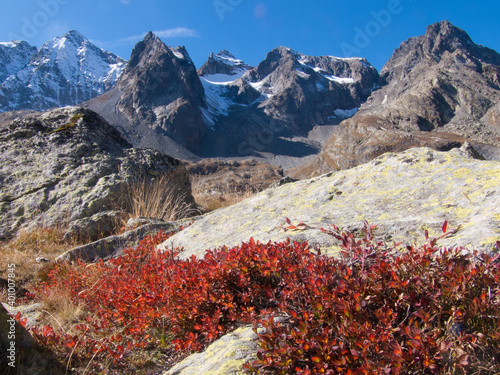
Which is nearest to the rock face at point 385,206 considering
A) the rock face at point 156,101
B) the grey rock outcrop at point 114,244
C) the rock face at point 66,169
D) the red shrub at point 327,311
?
the red shrub at point 327,311

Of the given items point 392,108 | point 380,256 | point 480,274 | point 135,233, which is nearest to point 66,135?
point 135,233

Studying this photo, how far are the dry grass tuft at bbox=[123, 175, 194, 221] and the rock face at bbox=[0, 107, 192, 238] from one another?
0.83ft

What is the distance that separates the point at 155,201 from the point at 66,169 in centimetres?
254

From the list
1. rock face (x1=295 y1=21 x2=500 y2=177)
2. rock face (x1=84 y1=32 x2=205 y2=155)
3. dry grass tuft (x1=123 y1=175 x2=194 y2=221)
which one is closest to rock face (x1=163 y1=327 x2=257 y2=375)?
dry grass tuft (x1=123 y1=175 x2=194 y2=221)

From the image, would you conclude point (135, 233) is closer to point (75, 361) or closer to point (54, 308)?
point (54, 308)

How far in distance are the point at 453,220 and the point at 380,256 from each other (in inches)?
43.3

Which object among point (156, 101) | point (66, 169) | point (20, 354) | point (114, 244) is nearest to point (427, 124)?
point (66, 169)

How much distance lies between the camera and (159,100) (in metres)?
169

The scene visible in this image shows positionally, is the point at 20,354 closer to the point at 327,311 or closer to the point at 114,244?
the point at 327,311

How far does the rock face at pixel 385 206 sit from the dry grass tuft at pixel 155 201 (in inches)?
102

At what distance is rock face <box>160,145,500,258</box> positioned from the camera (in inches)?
102

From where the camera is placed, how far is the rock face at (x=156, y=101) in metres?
145

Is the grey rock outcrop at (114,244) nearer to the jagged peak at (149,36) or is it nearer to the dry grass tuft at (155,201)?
the dry grass tuft at (155,201)

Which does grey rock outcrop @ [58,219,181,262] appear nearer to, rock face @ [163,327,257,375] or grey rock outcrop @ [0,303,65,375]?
grey rock outcrop @ [0,303,65,375]
